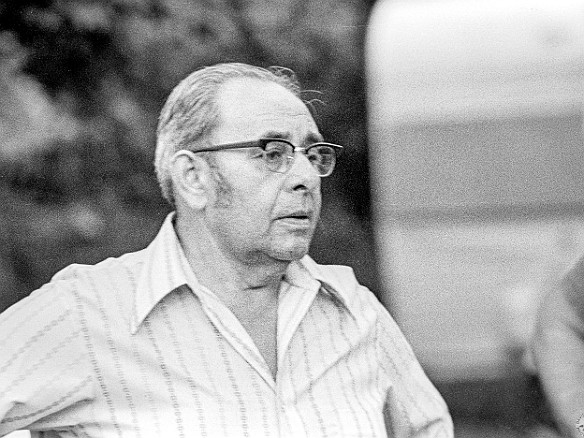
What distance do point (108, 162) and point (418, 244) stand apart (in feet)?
3.66

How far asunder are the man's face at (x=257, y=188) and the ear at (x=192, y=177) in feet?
0.07

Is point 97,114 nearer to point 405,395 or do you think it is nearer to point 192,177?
point 192,177

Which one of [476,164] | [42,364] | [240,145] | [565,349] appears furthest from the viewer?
[476,164]

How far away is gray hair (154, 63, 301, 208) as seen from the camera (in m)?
2.40

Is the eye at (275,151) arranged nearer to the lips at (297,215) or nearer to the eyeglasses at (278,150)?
the eyeglasses at (278,150)

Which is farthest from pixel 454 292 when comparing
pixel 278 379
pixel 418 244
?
pixel 278 379

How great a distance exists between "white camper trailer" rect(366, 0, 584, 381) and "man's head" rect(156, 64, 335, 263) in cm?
93

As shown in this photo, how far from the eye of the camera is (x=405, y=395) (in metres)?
2.60

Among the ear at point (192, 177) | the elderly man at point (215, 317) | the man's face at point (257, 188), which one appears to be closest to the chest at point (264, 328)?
the elderly man at point (215, 317)

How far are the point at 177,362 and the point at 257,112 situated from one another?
1.79 feet

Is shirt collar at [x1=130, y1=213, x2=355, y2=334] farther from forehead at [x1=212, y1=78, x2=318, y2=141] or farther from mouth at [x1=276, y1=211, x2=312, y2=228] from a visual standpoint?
forehead at [x1=212, y1=78, x2=318, y2=141]

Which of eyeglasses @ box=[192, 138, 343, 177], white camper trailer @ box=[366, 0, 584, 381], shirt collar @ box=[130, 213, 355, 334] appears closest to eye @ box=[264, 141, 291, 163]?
eyeglasses @ box=[192, 138, 343, 177]

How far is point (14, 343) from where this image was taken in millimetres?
2246

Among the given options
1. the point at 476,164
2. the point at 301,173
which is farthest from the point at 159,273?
the point at 476,164
